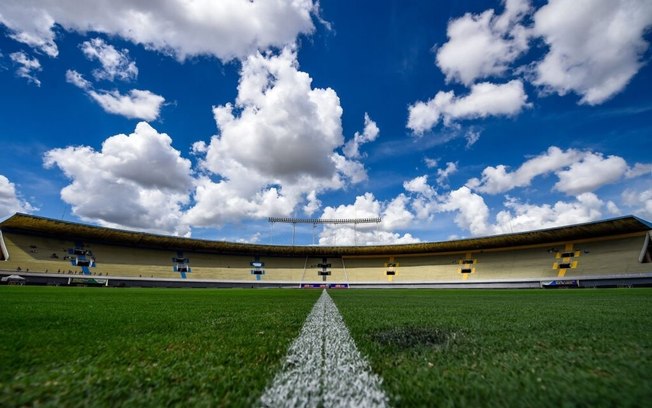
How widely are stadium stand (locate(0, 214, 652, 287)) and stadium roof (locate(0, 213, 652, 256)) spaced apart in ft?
0.29

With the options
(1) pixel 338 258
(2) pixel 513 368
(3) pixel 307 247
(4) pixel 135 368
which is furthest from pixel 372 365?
(1) pixel 338 258

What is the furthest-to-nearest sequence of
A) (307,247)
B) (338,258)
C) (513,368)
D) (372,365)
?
(338,258) < (307,247) < (372,365) < (513,368)

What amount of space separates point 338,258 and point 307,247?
227 inches

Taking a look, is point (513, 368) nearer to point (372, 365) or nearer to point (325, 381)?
point (372, 365)

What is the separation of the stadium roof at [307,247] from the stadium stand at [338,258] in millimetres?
88

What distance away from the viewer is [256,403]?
98 centimetres

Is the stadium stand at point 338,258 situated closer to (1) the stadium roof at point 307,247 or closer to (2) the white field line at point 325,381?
(1) the stadium roof at point 307,247

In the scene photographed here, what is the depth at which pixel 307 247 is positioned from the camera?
46844mm

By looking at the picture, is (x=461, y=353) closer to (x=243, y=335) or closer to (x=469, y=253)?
(x=243, y=335)

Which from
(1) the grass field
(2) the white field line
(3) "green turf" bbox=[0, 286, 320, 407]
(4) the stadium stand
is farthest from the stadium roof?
(3) "green turf" bbox=[0, 286, 320, 407]

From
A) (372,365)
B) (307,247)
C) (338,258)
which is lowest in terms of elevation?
(372,365)

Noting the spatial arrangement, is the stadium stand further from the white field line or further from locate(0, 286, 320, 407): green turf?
locate(0, 286, 320, 407): green turf

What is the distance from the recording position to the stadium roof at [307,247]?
28.5 m

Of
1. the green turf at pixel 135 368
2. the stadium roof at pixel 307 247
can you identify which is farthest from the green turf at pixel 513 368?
the stadium roof at pixel 307 247
